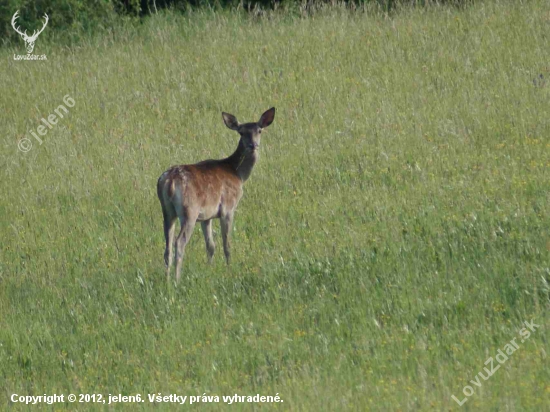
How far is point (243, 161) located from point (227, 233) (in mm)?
1264

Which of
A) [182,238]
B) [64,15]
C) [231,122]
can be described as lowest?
[182,238]

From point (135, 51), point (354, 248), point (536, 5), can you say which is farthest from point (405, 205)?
point (135, 51)

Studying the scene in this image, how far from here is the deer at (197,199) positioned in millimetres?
10188

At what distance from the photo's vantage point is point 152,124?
1623cm

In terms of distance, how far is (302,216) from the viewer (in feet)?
37.5

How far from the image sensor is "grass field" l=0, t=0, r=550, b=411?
771 centimetres

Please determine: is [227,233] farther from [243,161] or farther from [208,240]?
[243,161]

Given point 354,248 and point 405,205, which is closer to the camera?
point 354,248

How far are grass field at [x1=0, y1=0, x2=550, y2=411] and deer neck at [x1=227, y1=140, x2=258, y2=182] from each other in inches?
23.5

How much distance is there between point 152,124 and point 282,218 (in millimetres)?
5434

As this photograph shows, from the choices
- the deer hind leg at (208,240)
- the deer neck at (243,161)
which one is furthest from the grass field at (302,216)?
the deer neck at (243,161)

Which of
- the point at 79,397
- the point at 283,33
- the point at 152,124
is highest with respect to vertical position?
the point at 283,33

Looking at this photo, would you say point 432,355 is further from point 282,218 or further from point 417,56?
point 417,56

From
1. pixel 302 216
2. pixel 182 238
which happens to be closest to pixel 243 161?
pixel 302 216
